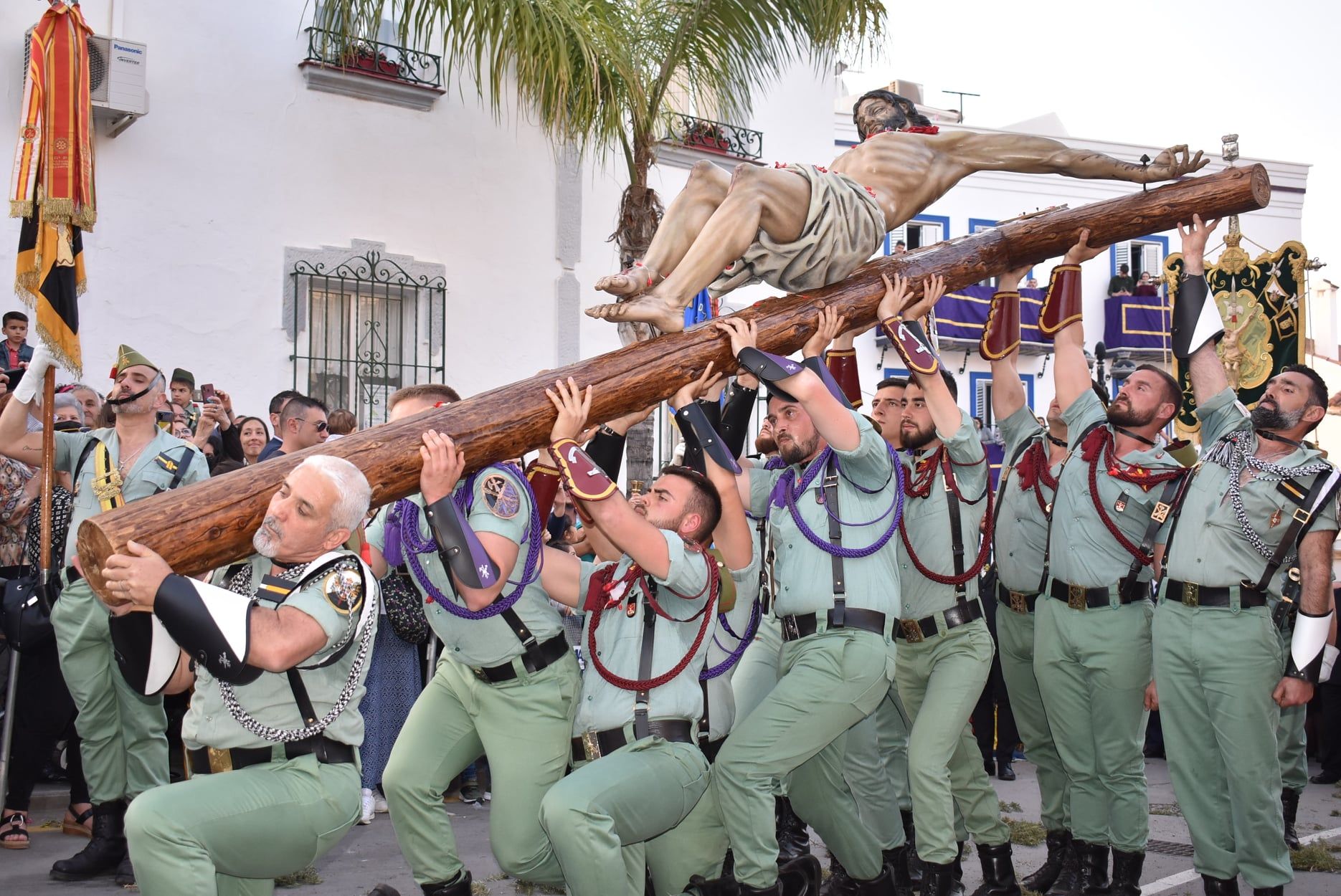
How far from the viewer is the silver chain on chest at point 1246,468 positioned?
15.8 ft

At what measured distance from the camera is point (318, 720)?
3.36m

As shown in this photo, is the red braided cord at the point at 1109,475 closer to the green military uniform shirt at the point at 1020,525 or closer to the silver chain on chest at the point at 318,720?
the green military uniform shirt at the point at 1020,525

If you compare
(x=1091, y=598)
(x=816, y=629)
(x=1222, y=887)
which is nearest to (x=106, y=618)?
(x=816, y=629)

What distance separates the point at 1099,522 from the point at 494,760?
9.09 feet

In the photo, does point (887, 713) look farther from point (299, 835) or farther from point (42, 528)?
point (42, 528)

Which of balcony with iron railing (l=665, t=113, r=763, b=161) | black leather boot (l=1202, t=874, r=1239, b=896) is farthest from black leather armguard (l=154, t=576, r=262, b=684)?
balcony with iron railing (l=665, t=113, r=763, b=161)

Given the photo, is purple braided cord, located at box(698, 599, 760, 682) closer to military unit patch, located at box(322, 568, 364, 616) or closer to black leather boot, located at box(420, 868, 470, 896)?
black leather boot, located at box(420, 868, 470, 896)

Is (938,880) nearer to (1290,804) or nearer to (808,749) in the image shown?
(808,749)

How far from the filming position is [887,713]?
549cm

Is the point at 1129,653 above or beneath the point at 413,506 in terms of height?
beneath

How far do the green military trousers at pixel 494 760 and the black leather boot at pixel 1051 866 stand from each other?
2.26 meters

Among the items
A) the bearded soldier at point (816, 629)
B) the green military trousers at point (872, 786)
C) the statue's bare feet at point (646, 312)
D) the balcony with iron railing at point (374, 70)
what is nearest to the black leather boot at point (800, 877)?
the bearded soldier at point (816, 629)

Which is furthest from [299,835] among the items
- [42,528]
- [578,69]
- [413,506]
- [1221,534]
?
[578,69]

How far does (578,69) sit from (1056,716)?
642 cm
